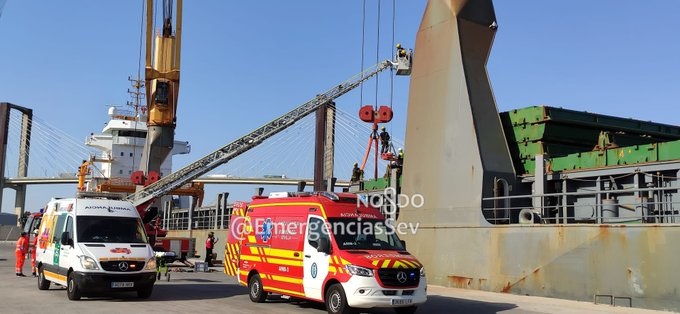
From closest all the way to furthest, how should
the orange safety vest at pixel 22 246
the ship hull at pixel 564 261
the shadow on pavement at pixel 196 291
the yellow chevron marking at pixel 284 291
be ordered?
the yellow chevron marking at pixel 284 291, the ship hull at pixel 564 261, the shadow on pavement at pixel 196 291, the orange safety vest at pixel 22 246

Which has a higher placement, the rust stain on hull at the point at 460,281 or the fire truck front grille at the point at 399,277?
the fire truck front grille at the point at 399,277

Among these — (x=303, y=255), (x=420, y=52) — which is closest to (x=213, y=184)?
(x=420, y=52)

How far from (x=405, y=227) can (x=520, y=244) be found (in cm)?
442

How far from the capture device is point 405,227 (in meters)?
18.3

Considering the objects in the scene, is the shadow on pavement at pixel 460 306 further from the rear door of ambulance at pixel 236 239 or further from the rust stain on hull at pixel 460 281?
the rear door of ambulance at pixel 236 239

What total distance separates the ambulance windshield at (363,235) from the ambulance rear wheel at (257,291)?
255 cm

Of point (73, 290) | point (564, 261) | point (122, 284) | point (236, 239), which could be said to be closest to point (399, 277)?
point (564, 261)

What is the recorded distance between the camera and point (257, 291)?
42.8ft

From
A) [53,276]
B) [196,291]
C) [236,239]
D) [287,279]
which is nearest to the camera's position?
[287,279]

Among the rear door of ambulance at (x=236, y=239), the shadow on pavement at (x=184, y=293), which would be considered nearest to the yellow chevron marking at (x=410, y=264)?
the rear door of ambulance at (x=236, y=239)

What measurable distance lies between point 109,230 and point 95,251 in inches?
41.1

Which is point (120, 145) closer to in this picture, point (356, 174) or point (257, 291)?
point (356, 174)

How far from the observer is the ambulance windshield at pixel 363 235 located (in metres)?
11.3

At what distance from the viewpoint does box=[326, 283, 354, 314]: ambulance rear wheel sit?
10547 millimetres
